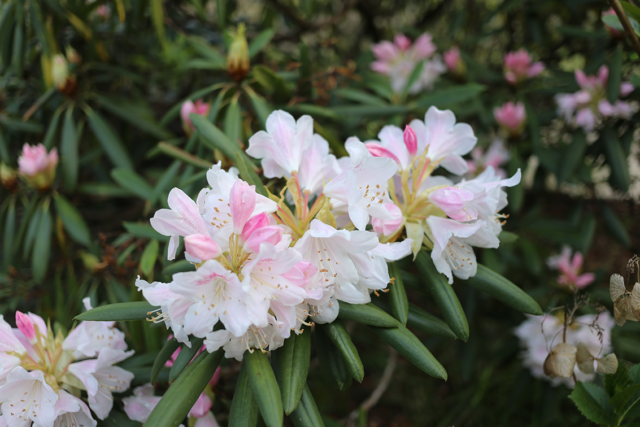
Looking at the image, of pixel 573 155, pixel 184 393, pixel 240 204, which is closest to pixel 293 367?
pixel 184 393

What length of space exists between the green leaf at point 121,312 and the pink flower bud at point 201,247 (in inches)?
9.0

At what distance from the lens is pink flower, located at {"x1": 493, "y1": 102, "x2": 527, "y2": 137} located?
5.79ft

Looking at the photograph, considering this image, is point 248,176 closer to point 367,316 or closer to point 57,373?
point 367,316

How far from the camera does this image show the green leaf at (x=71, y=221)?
4.62ft

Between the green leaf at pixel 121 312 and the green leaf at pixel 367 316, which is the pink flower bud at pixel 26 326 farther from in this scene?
the green leaf at pixel 367 316

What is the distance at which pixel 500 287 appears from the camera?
84cm

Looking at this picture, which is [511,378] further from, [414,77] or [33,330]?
[33,330]

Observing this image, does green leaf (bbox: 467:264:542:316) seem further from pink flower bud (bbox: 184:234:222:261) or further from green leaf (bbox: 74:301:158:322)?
green leaf (bbox: 74:301:158:322)

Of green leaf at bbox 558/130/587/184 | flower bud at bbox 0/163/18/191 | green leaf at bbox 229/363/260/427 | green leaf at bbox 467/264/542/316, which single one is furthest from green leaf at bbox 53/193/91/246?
green leaf at bbox 558/130/587/184

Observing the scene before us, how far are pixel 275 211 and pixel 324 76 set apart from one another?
89cm

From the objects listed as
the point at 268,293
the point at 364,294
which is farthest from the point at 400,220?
the point at 268,293

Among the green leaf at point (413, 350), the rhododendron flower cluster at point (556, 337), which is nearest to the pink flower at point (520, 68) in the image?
the rhododendron flower cluster at point (556, 337)

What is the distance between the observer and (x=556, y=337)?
1.55 m

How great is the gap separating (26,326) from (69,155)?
0.85 metres
